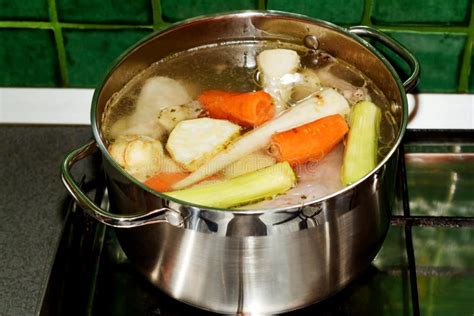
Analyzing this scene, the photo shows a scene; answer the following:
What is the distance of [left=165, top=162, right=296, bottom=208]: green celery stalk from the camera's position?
0.76m

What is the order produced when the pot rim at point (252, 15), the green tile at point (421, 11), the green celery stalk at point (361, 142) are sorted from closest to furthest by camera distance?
the pot rim at point (252, 15)
the green celery stalk at point (361, 142)
the green tile at point (421, 11)

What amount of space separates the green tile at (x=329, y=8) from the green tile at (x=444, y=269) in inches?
10.8

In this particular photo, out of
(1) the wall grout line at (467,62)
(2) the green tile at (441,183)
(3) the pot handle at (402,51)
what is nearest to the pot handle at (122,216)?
(3) the pot handle at (402,51)

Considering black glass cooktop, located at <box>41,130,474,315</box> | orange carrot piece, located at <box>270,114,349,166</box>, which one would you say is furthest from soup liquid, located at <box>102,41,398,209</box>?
black glass cooktop, located at <box>41,130,474,315</box>

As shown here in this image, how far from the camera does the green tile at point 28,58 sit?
104 centimetres

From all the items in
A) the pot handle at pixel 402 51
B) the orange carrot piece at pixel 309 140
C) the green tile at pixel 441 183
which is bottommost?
the green tile at pixel 441 183

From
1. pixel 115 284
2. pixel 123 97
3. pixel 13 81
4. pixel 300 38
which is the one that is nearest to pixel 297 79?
pixel 300 38

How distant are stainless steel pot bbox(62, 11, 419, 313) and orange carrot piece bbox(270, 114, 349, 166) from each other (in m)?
0.07

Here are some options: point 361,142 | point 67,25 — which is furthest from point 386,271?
point 67,25

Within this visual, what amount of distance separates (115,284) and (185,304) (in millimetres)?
91

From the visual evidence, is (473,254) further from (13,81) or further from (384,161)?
(13,81)

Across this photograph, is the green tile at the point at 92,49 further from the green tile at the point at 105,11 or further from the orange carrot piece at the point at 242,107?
the orange carrot piece at the point at 242,107

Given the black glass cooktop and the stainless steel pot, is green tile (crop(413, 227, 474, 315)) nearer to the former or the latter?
the black glass cooktop

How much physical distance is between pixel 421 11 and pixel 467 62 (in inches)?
3.9
